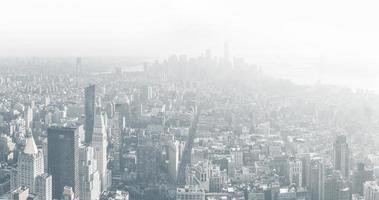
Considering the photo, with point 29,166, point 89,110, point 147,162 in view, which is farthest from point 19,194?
point 89,110

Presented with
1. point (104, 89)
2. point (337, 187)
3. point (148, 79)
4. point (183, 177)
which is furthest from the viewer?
point (148, 79)

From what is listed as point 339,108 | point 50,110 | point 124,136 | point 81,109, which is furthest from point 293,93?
point 50,110

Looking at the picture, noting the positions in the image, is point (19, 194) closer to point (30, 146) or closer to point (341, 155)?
point (30, 146)

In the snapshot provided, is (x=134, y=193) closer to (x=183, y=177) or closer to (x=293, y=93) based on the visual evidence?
(x=183, y=177)

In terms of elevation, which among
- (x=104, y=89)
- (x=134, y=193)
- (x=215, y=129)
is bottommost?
(x=134, y=193)

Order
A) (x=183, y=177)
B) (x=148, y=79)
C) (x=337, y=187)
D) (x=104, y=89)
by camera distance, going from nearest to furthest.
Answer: (x=337, y=187) → (x=183, y=177) → (x=104, y=89) → (x=148, y=79)

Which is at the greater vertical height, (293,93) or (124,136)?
(293,93)

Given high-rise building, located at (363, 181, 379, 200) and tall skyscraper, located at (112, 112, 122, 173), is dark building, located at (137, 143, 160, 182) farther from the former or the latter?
high-rise building, located at (363, 181, 379, 200)
